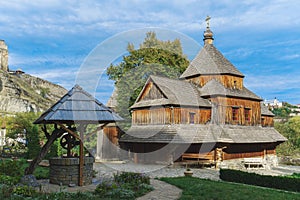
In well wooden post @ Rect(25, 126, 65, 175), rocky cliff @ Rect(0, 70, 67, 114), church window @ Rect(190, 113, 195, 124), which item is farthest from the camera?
rocky cliff @ Rect(0, 70, 67, 114)

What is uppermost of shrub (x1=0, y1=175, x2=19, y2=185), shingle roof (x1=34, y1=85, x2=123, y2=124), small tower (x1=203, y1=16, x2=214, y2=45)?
small tower (x1=203, y1=16, x2=214, y2=45)

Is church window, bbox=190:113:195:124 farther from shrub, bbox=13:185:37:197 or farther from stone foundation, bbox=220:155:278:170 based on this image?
shrub, bbox=13:185:37:197

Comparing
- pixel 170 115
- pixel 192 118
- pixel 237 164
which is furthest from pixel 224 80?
pixel 237 164

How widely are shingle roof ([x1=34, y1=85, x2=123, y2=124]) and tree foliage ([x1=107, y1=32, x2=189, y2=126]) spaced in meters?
17.5

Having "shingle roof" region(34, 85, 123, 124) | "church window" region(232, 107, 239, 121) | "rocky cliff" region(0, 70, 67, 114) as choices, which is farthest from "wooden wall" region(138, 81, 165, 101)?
"rocky cliff" region(0, 70, 67, 114)

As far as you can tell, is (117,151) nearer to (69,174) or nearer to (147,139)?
(147,139)

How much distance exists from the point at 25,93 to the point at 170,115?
292 ft

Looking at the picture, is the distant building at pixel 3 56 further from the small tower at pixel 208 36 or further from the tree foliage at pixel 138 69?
the small tower at pixel 208 36

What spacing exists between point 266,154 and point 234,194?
63.7ft

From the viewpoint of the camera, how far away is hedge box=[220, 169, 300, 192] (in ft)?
45.9

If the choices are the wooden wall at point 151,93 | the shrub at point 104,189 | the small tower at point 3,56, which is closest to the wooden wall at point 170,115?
the wooden wall at point 151,93

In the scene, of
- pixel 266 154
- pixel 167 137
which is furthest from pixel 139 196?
pixel 266 154

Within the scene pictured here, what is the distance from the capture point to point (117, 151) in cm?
2777

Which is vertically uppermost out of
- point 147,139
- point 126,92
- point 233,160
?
point 126,92
